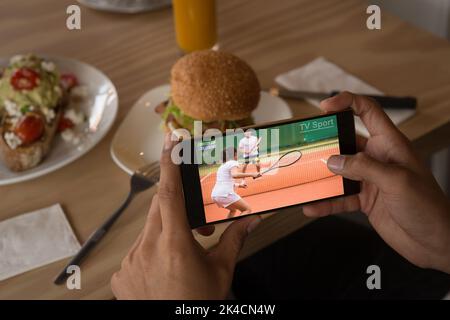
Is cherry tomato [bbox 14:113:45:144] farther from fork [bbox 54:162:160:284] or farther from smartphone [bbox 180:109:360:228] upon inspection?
smartphone [bbox 180:109:360:228]

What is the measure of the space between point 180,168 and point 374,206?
0.38 m

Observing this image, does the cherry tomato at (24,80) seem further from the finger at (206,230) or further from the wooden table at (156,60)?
the finger at (206,230)

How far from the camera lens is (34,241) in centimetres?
106

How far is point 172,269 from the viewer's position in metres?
0.82

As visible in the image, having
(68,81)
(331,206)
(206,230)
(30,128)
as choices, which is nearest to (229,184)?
(206,230)

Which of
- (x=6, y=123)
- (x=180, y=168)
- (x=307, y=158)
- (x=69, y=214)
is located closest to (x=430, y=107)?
(x=307, y=158)

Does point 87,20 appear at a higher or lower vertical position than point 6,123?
higher

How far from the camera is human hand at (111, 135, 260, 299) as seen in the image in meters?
0.82

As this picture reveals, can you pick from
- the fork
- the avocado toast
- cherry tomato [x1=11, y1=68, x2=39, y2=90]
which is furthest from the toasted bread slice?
the fork

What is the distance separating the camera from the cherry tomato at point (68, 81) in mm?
1389

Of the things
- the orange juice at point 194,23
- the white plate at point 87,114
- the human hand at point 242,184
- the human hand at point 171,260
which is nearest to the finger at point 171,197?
the human hand at point 171,260

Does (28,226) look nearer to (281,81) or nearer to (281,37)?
(281,81)
